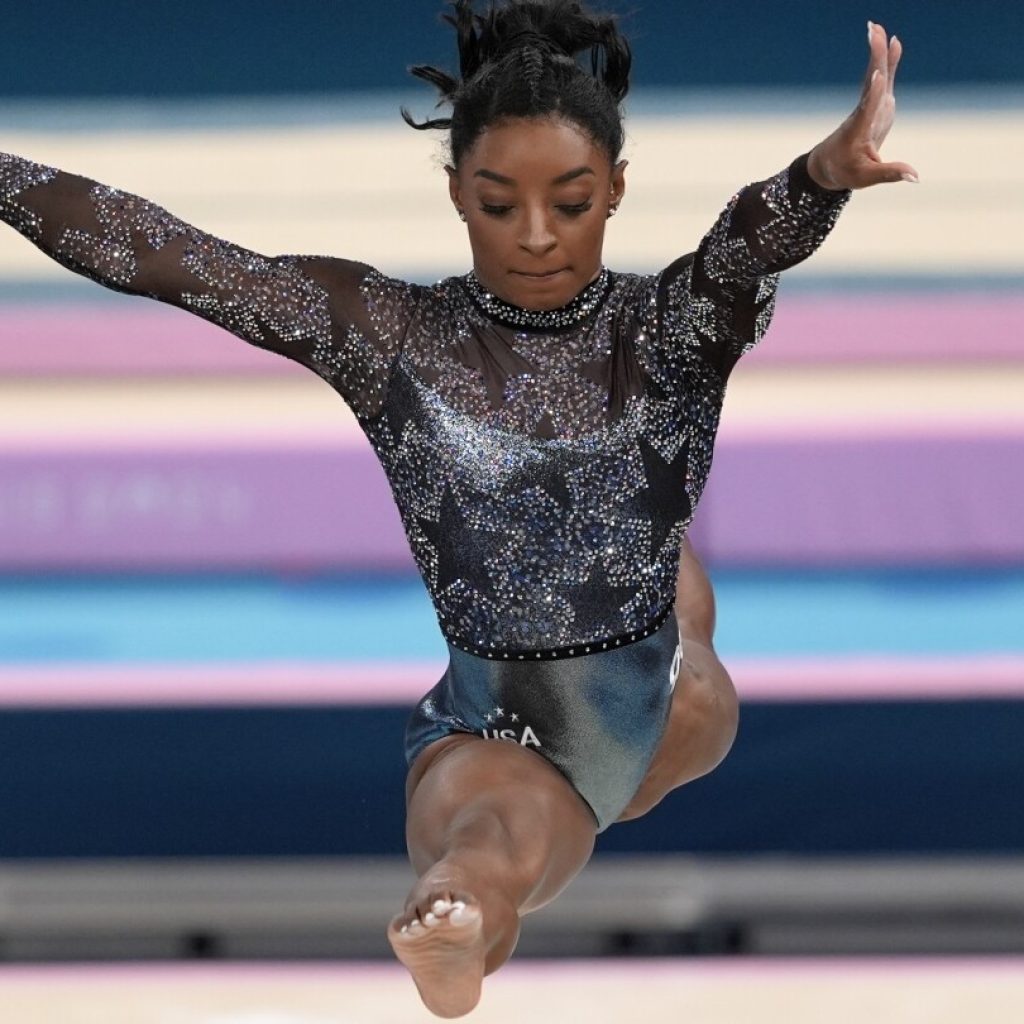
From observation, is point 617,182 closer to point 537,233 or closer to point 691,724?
Result: point 537,233

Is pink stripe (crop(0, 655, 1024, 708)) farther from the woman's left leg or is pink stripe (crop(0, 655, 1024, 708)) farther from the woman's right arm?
the woman's right arm

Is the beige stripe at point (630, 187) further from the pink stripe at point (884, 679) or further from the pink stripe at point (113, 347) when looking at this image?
the pink stripe at point (884, 679)

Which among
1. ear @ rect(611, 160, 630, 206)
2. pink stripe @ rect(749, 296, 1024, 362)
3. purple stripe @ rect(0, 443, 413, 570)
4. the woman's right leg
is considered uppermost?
pink stripe @ rect(749, 296, 1024, 362)

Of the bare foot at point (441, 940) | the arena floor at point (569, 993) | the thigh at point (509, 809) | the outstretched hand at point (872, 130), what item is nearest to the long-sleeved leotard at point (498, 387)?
the thigh at point (509, 809)

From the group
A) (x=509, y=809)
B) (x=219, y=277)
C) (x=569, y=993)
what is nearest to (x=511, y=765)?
(x=509, y=809)

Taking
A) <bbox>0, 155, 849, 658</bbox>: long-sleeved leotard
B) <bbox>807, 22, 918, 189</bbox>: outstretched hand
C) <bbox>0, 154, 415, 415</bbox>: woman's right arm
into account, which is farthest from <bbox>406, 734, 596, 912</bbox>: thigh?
<bbox>807, 22, 918, 189</bbox>: outstretched hand

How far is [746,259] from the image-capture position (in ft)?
5.38

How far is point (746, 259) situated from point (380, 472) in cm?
178

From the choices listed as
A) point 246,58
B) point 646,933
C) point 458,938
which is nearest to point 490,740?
point 458,938

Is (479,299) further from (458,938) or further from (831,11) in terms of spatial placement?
(831,11)

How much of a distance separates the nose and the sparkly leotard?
9 centimetres

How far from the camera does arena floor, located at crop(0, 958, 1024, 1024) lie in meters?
2.56

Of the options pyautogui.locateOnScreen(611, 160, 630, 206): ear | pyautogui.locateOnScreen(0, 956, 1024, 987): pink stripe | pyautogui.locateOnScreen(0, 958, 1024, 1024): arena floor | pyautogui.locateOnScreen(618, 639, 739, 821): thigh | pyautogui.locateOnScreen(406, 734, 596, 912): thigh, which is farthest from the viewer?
pyautogui.locateOnScreen(0, 956, 1024, 987): pink stripe

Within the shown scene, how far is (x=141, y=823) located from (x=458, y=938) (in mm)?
1789
